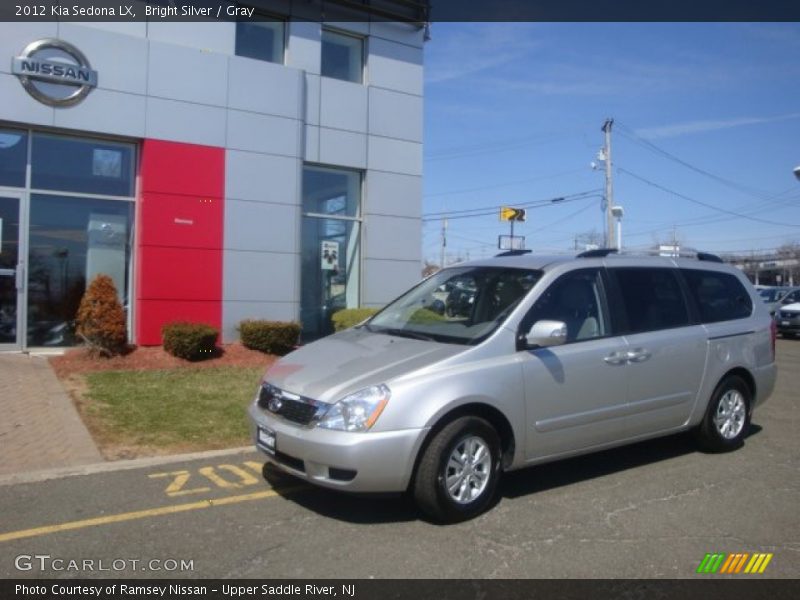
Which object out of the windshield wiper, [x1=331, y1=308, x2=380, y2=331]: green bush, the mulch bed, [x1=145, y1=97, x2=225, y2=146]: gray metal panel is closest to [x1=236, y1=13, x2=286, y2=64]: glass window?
[x1=145, y1=97, x2=225, y2=146]: gray metal panel

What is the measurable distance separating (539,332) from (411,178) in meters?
10.6

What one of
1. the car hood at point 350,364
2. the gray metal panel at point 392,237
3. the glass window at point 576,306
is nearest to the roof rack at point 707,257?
the glass window at point 576,306

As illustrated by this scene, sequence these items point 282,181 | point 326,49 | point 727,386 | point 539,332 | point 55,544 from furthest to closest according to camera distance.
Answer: point 326,49, point 282,181, point 727,386, point 539,332, point 55,544

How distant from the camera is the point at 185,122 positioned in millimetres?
12367

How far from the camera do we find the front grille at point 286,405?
15.3 feet

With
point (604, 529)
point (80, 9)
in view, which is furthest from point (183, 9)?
point (604, 529)

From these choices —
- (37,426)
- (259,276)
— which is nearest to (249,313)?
(259,276)

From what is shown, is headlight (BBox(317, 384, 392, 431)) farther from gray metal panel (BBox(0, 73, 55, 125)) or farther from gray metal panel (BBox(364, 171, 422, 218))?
gray metal panel (BBox(364, 171, 422, 218))

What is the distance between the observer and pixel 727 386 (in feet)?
21.9

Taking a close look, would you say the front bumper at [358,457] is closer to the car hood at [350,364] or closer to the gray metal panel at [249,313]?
the car hood at [350,364]

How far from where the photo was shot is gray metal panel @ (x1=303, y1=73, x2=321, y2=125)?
13.8 meters

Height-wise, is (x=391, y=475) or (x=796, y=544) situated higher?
(x=391, y=475)

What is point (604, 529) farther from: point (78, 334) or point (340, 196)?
point (340, 196)

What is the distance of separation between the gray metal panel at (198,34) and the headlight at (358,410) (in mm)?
9982
